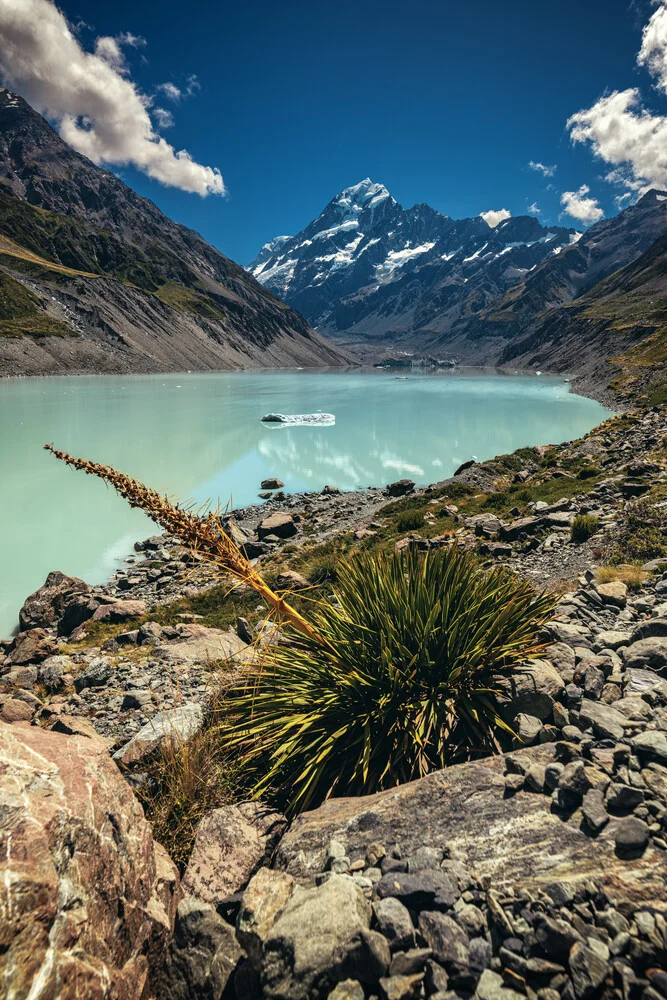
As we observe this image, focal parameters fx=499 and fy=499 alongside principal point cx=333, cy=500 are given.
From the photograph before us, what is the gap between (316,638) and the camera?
406 cm

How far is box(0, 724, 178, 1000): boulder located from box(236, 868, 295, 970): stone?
537 millimetres

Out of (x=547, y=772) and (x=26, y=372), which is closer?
(x=547, y=772)

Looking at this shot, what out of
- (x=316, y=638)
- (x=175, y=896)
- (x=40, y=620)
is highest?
(x=316, y=638)

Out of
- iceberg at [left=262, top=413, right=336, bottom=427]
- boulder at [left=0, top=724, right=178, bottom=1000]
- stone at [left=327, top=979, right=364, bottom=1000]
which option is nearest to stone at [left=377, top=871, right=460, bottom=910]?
stone at [left=327, top=979, right=364, bottom=1000]

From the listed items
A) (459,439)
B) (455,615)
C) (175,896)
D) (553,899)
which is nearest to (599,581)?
(455,615)

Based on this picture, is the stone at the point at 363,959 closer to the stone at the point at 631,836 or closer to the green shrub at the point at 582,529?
the stone at the point at 631,836

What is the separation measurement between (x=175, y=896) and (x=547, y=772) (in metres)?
2.46

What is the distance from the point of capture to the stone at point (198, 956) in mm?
2629

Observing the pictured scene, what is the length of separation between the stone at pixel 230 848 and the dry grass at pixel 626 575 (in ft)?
18.4

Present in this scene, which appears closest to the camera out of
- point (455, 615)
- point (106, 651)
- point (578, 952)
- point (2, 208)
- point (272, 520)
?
point (578, 952)

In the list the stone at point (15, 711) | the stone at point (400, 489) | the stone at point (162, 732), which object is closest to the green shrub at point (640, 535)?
the stone at point (162, 732)

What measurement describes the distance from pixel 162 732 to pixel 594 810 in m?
3.76

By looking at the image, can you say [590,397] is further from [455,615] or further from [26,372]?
[26,372]

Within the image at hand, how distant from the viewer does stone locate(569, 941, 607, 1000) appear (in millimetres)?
2010
